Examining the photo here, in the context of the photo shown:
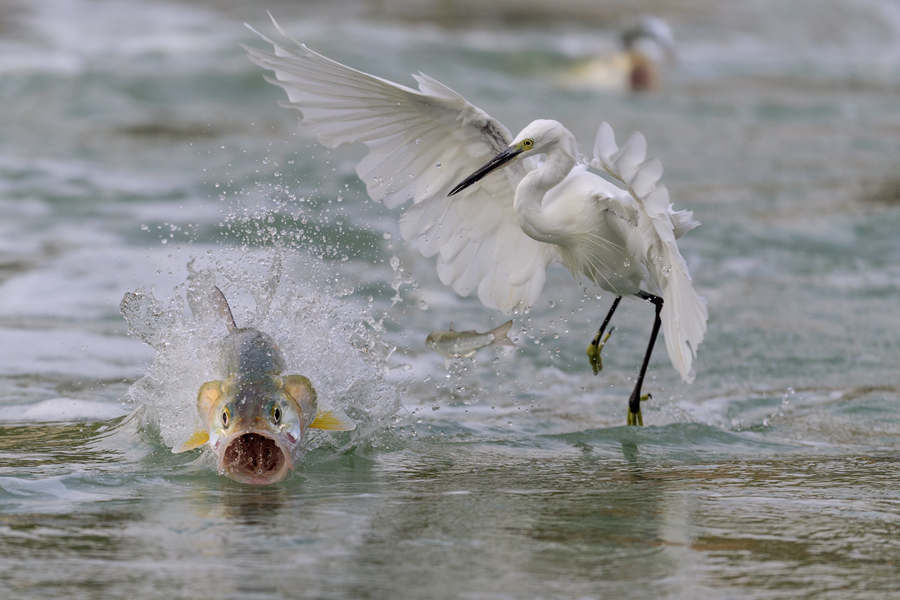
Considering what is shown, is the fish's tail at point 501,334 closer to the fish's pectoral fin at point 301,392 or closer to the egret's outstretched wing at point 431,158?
the egret's outstretched wing at point 431,158

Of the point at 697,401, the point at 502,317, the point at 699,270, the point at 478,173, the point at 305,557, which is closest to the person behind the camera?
the point at 305,557

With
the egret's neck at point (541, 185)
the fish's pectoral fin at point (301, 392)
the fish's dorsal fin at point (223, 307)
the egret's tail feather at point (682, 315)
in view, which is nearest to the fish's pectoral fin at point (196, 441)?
the fish's pectoral fin at point (301, 392)

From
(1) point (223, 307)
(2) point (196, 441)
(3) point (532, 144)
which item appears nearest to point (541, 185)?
(3) point (532, 144)

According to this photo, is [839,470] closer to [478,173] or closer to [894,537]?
[894,537]

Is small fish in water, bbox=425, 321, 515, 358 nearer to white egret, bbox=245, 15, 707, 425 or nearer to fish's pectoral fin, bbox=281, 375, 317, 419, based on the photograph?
white egret, bbox=245, 15, 707, 425

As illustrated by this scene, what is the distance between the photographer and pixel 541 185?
618 cm

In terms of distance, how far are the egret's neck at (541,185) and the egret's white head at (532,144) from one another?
17mm

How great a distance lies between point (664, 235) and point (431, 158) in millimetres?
1136

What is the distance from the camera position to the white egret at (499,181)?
19.7 ft

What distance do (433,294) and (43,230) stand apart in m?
3.31

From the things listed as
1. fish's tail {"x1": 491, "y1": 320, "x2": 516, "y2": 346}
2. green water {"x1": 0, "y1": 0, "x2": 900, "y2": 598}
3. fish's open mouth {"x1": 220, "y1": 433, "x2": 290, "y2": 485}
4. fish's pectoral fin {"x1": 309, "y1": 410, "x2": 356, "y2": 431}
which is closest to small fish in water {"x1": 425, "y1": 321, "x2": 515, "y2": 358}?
fish's tail {"x1": 491, "y1": 320, "x2": 516, "y2": 346}

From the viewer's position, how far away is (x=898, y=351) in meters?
8.37

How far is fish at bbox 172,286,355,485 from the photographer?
4.98m

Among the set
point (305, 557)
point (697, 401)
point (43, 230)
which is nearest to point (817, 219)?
point (697, 401)
